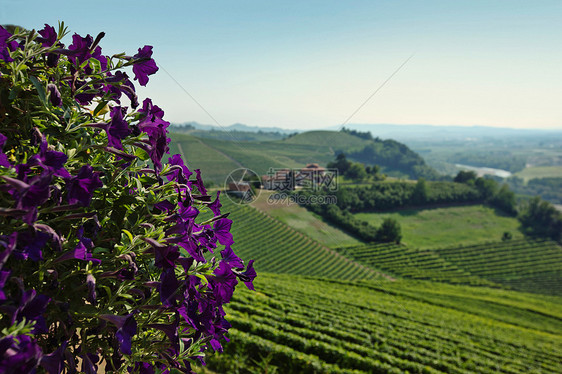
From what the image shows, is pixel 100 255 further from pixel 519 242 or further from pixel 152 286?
pixel 519 242

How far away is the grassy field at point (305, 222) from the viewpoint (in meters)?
50.7

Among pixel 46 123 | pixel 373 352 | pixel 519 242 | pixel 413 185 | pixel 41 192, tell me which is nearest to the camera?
pixel 41 192

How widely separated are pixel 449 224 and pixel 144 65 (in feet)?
246

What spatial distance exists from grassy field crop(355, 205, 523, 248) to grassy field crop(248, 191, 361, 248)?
10580mm

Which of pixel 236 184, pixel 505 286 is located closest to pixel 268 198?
pixel 236 184

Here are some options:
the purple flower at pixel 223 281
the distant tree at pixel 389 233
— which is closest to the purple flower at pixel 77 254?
the purple flower at pixel 223 281

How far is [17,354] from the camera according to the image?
65 centimetres

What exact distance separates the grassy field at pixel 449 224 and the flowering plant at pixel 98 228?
61210 millimetres

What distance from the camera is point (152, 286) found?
0.94 meters

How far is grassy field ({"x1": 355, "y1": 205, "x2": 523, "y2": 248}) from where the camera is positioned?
60.6 metres

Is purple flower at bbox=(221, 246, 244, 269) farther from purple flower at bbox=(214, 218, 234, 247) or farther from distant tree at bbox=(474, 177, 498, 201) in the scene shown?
distant tree at bbox=(474, 177, 498, 201)

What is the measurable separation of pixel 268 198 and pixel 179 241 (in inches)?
2153

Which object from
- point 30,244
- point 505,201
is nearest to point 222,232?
point 30,244

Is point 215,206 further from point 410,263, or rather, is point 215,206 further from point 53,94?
point 410,263
